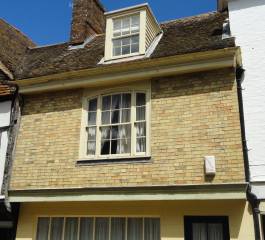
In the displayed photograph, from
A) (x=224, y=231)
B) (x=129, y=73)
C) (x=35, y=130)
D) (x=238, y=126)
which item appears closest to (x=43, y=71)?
(x=35, y=130)

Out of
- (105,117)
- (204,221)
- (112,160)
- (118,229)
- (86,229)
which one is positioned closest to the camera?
(204,221)

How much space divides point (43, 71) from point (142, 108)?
12.0 ft

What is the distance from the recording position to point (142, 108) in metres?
9.62

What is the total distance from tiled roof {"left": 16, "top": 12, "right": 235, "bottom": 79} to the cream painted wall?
381 cm

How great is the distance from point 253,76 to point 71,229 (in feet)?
20.0

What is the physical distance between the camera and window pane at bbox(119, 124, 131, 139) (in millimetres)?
9547

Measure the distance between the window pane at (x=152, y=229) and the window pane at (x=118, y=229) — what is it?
23.6 inches

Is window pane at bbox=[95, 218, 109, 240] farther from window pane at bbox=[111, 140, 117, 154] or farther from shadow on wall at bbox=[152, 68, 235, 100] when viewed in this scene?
shadow on wall at bbox=[152, 68, 235, 100]

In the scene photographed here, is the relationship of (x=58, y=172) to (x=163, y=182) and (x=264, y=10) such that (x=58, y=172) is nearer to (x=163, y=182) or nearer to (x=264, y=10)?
(x=163, y=182)

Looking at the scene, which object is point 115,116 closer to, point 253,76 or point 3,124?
point 3,124

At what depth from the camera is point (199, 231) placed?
8383 mm

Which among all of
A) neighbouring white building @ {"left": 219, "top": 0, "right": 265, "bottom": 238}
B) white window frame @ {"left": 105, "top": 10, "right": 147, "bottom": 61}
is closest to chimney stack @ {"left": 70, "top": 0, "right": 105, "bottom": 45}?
white window frame @ {"left": 105, "top": 10, "right": 147, "bottom": 61}

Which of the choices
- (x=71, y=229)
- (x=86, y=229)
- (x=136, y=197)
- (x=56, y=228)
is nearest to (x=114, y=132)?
(x=136, y=197)

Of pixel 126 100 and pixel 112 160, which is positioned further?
pixel 126 100
